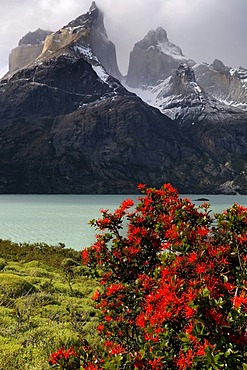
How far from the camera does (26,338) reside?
10.9 metres

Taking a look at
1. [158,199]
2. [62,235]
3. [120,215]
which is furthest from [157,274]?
[62,235]

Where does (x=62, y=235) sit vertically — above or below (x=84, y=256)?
below

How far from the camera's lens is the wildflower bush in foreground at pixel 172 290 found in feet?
13.8

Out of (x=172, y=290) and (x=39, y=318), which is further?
(x=39, y=318)

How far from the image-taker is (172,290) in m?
4.76

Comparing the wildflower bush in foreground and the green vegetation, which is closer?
the wildflower bush in foreground

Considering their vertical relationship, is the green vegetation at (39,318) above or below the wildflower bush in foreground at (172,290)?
below

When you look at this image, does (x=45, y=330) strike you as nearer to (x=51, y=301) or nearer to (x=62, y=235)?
(x=51, y=301)

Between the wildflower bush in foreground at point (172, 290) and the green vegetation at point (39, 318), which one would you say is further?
the green vegetation at point (39, 318)

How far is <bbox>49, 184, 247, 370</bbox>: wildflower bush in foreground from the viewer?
4.21 m

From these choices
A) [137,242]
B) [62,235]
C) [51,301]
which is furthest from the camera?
[62,235]

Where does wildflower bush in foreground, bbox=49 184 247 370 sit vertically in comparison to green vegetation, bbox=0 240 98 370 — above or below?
above

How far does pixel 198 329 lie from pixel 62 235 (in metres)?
50.9

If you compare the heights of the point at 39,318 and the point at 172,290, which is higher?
the point at 172,290
